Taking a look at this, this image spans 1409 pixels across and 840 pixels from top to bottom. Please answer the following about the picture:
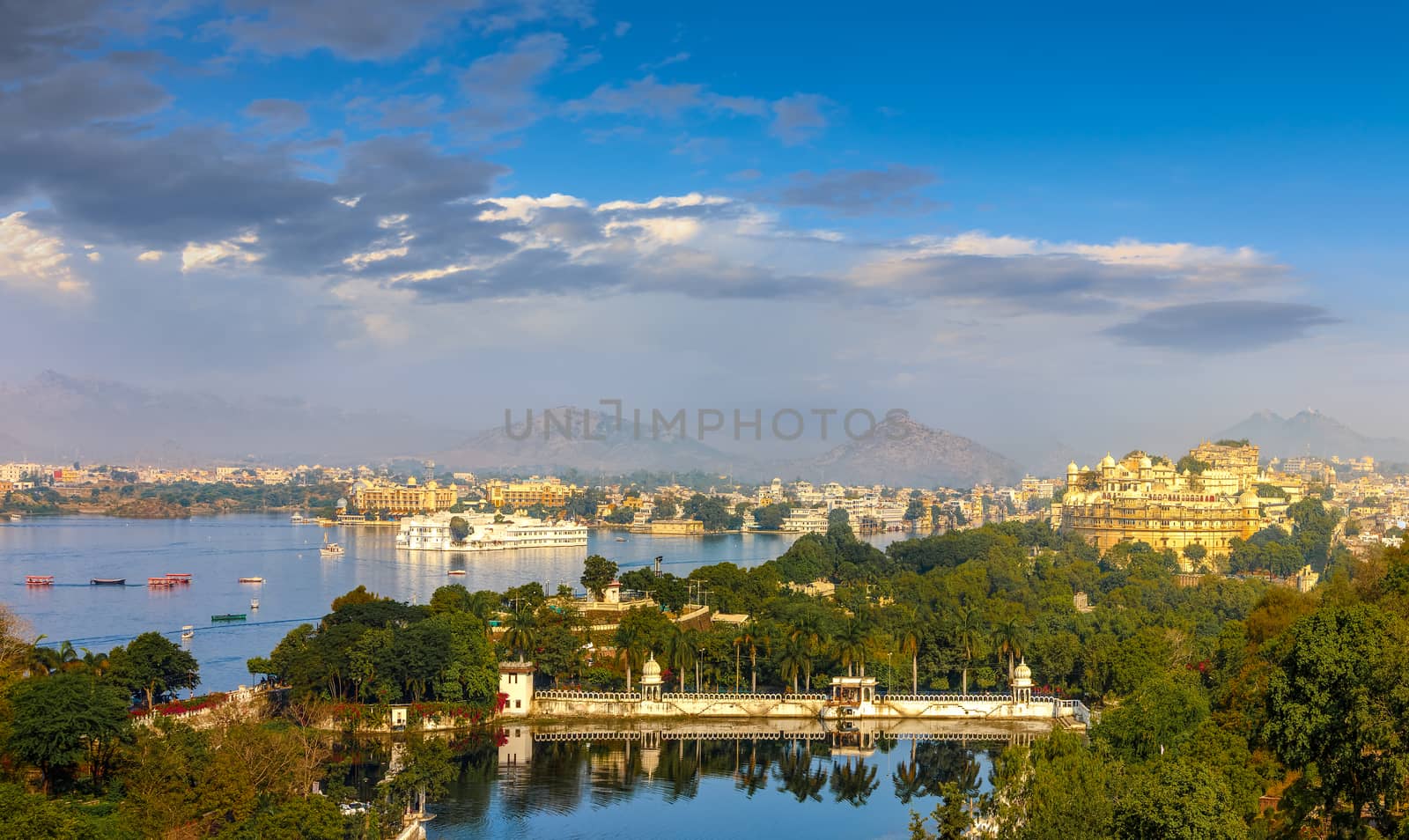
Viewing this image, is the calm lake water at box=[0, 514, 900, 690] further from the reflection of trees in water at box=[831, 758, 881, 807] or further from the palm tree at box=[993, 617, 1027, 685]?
the palm tree at box=[993, 617, 1027, 685]

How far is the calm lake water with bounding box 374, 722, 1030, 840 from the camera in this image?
20359 millimetres

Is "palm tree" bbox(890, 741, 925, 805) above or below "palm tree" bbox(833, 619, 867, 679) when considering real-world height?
below

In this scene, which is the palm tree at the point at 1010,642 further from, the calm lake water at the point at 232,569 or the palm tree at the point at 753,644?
the calm lake water at the point at 232,569

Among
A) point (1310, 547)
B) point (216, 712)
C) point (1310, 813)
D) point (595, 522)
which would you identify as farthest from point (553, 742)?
point (595, 522)

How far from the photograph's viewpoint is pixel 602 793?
21.9 m

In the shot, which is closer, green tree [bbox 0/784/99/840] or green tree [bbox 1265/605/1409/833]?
green tree [bbox 1265/605/1409/833]

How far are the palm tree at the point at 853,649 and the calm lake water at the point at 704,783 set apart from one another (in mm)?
2181

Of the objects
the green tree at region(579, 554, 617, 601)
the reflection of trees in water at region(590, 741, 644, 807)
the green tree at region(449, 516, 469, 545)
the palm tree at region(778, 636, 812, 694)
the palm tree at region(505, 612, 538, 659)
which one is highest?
the green tree at region(449, 516, 469, 545)

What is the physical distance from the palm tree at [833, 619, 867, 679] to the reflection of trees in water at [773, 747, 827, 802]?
3746mm

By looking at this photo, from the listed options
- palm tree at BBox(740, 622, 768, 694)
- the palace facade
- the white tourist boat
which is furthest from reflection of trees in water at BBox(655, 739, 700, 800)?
the white tourist boat

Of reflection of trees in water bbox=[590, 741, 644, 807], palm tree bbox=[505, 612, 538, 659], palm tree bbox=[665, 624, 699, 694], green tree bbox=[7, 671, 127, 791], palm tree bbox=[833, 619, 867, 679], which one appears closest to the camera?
green tree bbox=[7, 671, 127, 791]

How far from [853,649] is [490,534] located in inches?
2044

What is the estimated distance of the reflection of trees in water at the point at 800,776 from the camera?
2250 centimetres

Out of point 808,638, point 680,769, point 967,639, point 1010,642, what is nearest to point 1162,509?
point 967,639
